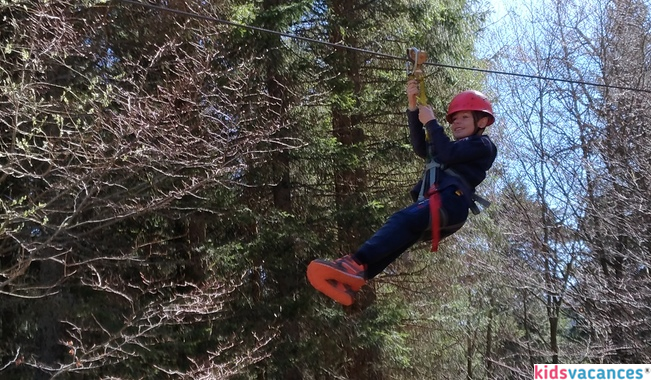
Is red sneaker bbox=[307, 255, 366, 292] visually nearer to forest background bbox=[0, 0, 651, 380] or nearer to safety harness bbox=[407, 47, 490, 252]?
safety harness bbox=[407, 47, 490, 252]

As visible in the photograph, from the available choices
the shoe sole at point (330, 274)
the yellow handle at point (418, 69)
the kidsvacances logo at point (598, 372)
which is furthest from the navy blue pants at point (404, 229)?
the kidsvacances logo at point (598, 372)

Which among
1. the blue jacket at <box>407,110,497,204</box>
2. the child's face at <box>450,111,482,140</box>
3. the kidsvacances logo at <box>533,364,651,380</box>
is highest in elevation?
the kidsvacances logo at <box>533,364,651,380</box>

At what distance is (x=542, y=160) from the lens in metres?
14.5

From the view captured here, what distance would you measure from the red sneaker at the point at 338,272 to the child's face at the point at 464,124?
96 centimetres

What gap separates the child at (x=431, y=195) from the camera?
3734 millimetres

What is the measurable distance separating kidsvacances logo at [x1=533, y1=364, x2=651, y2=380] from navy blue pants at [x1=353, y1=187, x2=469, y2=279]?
6.27 meters

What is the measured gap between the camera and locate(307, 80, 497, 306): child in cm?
373

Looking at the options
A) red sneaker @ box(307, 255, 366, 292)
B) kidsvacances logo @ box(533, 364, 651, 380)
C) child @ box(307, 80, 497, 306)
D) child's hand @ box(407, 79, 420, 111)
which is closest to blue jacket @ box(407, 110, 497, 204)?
child @ box(307, 80, 497, 306)

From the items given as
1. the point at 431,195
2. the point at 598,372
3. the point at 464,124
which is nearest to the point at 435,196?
the point at 431,195

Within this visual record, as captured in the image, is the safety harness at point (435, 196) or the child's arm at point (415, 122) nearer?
the safety harness at point (435, 196)

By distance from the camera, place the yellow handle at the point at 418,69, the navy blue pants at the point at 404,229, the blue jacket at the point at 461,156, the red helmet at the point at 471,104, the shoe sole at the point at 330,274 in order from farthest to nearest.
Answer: the yellow handle at the point at 418,69 < the red helmet at the point at 471,104 < the blue jacket at the point at 461,156 < the navy blue pants at the point at 404,229 < the shoe sole at the point at 330,274

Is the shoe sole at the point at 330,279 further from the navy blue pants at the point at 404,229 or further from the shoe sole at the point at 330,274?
the navy blue pants at the point at 404,229

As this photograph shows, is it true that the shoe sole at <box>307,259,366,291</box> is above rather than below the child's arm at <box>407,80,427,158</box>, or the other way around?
below

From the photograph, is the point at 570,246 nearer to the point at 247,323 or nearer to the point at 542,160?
the point at 542,160
